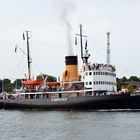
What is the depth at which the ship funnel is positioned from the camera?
8512 cm

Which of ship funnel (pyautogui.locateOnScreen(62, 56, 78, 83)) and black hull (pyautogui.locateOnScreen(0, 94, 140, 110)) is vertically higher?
ship funnel (pyautogui.locateOnScreen(62, 56, 78, 83))

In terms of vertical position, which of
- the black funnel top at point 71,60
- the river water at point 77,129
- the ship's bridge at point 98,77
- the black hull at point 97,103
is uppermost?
the black funnel top at point 71,60

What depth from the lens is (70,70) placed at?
3359 inches

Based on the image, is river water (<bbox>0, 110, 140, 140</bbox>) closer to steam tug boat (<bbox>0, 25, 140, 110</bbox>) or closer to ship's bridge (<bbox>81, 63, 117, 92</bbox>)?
steam tug boat (<bbox>0, 25, 140, 110</bbox>)

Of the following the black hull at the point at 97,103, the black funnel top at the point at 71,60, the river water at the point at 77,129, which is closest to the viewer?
the river water at the point at 77,129

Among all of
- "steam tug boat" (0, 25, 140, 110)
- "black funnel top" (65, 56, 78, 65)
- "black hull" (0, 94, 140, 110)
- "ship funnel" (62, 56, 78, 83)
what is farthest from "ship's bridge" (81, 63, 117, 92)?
→ "black hull" (0, 94, 140, 110)

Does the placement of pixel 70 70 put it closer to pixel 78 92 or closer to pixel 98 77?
pixel 78 92

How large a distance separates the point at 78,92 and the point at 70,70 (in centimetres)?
474

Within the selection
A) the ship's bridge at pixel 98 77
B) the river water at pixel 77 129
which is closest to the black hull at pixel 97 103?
the ship's bridge at pixel 98 77

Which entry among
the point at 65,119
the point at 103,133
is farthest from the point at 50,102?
the point at 103,133

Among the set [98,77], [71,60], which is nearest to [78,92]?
[98,77]

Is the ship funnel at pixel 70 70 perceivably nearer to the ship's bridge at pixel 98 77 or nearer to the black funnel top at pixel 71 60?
the black funnel top at pixel 71 60

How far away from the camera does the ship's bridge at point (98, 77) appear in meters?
80.9

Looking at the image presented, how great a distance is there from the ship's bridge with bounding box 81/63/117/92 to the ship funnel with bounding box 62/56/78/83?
265cm
